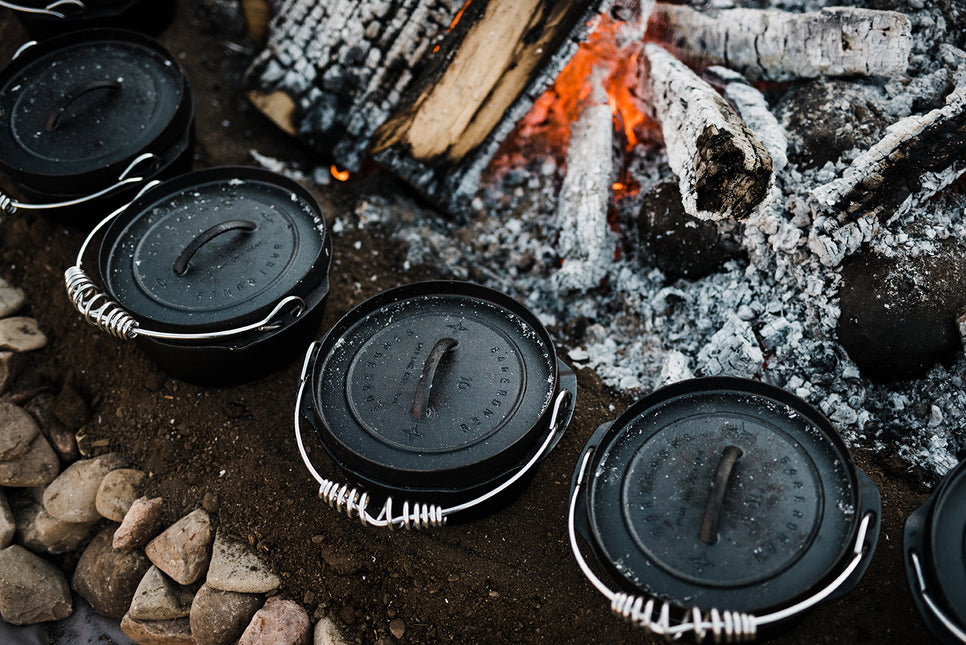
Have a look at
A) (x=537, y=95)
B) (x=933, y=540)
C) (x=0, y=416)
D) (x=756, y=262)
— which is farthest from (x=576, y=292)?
(x=0, y=416)

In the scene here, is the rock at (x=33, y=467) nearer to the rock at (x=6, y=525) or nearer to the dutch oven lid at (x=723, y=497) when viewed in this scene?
the rock at (x=6, y=525)

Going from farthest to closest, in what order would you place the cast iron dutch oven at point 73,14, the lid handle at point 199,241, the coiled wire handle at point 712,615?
the cast iron dutch oven at point 73,14, the lid handle at point 199,241, the coiled wire handle at point 712,615

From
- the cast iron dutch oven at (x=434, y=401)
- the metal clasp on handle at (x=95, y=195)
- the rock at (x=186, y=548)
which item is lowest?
the rock at (x=186, y=548)

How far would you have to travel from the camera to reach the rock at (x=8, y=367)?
2.62 meters

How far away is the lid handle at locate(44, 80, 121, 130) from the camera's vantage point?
2.42 meters

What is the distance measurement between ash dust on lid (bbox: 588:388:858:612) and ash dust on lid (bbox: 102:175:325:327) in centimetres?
111

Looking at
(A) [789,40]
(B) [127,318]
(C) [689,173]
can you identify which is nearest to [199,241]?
(B) [127,318]

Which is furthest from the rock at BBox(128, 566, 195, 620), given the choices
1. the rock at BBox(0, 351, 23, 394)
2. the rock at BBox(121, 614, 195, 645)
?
the rock at BBox(0, 351, 23, 394)

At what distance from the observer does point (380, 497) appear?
72.8 inches

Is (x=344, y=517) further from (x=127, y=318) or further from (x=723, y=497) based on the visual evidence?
(x=723, y=497)

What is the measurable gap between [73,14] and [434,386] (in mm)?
2390

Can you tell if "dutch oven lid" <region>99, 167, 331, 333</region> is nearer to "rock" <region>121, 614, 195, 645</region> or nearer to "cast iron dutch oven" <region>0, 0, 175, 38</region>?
"rock" <region>121, 614, 195, 645</region>

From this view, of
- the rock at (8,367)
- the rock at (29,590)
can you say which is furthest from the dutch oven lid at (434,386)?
the rock at (8,367)

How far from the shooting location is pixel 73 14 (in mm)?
2932
